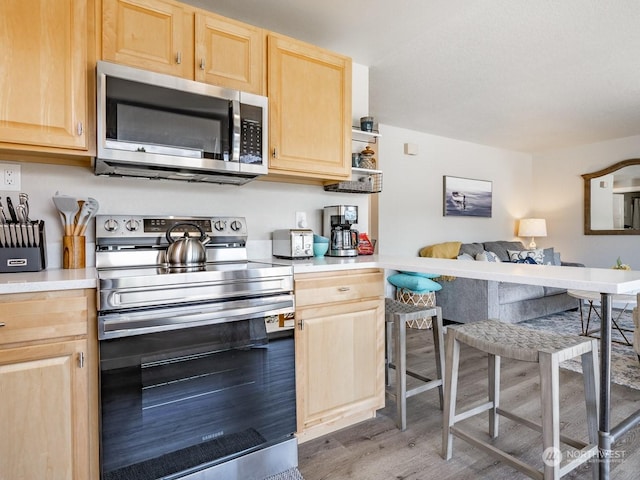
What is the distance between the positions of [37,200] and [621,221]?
6.53 m

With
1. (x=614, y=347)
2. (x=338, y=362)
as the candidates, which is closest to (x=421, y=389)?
(x=338, y=362)

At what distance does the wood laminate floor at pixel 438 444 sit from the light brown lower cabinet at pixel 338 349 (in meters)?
0.12

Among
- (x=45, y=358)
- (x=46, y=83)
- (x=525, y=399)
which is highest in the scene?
(x=46, y=83)

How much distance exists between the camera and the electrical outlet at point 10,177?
1804mm

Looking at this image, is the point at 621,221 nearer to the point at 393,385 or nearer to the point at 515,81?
the point at 515,81

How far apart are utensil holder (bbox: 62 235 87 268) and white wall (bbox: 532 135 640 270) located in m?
6.30

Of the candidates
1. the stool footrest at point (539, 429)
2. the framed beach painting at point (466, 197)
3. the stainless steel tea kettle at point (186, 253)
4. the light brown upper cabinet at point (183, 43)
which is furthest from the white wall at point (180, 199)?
the framed beach painting at point (466, 197)

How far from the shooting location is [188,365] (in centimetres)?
157

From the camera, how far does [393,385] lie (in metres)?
2.68

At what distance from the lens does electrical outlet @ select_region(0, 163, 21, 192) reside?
5.92 feet

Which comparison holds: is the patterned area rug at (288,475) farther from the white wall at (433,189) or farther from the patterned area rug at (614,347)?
the white wall at (433,189)

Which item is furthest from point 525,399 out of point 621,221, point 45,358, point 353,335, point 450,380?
point 621,221

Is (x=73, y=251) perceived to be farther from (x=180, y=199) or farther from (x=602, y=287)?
(x=602, y=287)

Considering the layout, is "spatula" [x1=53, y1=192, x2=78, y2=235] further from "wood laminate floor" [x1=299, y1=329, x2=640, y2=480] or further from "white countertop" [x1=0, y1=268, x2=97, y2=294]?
"wood laminate floor" [x1=299, y1=329, x2=640, y2=480]
